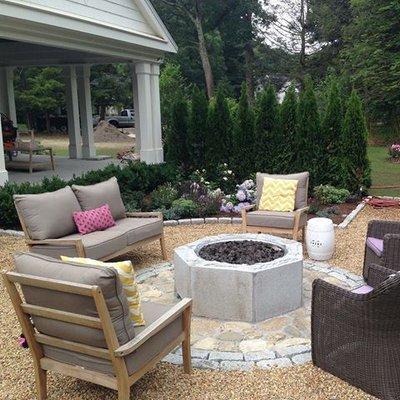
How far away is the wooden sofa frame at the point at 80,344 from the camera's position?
252 cm

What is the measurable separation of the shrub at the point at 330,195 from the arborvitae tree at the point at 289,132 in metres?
0.85

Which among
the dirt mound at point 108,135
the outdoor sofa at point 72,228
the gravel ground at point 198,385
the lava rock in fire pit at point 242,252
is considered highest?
the dirt mound at point 108,135

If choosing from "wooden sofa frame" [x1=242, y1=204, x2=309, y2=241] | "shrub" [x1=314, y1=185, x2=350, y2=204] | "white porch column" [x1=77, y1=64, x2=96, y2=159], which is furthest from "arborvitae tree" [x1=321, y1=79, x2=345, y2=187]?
"white porch column" [x1=77, y1=64, x2=96, y2=159]

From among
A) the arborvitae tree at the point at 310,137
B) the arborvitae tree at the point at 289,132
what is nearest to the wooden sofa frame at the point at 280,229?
the arborvitae tree at the point at 310,137

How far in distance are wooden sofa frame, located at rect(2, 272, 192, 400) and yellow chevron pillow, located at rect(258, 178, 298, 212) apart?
12.2 feet

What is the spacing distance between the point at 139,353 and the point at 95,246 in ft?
7.52

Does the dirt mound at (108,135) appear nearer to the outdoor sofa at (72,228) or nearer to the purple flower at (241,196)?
the purple flower at (241,196)

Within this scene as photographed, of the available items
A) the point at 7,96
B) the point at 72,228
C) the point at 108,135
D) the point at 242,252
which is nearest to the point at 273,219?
the point at 242,252

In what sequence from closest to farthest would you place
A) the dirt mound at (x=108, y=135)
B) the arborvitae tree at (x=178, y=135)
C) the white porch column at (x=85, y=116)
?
the arborvitae tree at (x=178, y=135) < the white porch column at (x=85, y=116) < the dirt mound at (x=108, y=135)

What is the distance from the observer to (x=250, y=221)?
6359mm

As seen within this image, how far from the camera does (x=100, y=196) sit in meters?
5.73

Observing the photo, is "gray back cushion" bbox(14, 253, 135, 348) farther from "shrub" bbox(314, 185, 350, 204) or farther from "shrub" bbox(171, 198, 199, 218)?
"shrub" bbox(314, 185, 350, 204)

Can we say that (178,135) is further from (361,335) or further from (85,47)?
(361,335)

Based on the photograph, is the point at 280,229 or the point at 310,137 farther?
the point at 310,137
